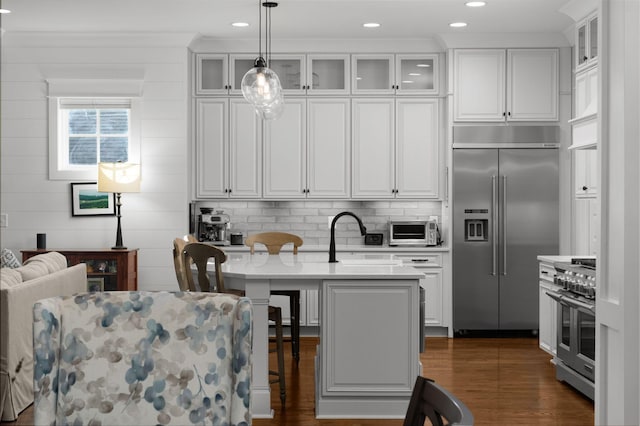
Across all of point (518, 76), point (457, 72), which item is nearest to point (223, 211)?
point (457, 72)

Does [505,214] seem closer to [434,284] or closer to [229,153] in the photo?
[434,284]

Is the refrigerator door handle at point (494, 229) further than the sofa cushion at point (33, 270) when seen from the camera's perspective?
Yes

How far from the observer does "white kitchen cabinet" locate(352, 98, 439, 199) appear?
7.23 metres

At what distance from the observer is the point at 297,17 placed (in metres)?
6.31

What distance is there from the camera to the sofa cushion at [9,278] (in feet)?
14.0

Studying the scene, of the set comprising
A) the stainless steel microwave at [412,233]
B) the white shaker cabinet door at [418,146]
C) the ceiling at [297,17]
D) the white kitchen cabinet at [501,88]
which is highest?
the ceiling at [297,17]

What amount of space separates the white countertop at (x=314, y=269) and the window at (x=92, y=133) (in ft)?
8.17

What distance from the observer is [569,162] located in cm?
704

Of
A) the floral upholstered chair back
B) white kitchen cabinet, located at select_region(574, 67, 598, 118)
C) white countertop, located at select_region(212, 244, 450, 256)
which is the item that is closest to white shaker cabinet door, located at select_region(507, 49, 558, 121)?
white kitchen cabinet, located at select_region(574, 67, 598, 118)

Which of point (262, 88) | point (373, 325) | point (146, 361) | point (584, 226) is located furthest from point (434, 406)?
point (584, 226)

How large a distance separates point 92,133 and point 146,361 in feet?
17.6

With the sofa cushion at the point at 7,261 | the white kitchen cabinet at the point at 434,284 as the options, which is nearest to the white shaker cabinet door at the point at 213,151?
the white kitchen cabinet at the point at 434,284

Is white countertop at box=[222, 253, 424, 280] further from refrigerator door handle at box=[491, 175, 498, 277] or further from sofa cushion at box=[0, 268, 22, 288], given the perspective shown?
refrigerator door handle at box=[491, 175, 498, 277]

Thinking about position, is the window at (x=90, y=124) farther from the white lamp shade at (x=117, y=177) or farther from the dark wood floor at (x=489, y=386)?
the dark wood floor at (x=489, y=386)
